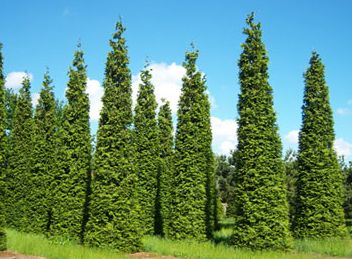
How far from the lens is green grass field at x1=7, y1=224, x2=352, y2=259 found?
14.3 m

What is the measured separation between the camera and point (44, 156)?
2592 cm

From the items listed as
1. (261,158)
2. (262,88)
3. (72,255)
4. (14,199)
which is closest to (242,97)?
(262,88)

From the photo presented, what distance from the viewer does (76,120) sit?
2175 cm

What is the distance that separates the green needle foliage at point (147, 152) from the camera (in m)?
24.2

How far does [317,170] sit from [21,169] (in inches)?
692

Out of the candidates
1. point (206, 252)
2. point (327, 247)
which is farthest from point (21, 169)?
point (327, 247)

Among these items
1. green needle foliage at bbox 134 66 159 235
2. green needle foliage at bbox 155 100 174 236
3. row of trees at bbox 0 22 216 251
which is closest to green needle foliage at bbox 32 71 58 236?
row of trees at bbox 0 22 216 251

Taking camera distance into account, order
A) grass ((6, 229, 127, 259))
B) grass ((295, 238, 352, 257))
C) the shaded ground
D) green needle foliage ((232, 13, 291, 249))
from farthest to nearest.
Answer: green needle foliage ((232, 13, 291, 249)) → grass ((295, 238, 352, 257)) → the shaded ground → grass ((6, 229, 127, 259))

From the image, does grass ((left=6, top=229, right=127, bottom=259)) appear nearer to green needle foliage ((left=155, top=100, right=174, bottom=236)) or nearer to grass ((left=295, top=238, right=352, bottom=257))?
grass ((left=295, top=238, right=352, bottom=257))

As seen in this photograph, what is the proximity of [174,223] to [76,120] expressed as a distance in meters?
7.28

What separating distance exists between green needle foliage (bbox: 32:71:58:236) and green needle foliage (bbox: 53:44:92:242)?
2620 mm

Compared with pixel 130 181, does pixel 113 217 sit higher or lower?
lower

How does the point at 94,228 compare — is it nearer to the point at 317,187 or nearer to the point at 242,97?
the point at 242,97

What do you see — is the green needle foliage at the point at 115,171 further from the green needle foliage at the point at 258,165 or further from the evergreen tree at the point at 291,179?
the evergreen tree at the point at 291,179
